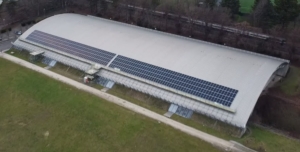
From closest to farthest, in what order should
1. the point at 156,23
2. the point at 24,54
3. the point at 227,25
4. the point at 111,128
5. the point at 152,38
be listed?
the point at 111,128 < the point at 152,38 < the point at 24,54 < the point at 227,25 < the point at 156,23

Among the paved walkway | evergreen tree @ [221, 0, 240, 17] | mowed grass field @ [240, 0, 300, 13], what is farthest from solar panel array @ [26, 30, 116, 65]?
mowed grass field @ [240, 0, 300, 13]

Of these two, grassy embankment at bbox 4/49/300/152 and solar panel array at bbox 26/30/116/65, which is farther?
solar panel array at bbox 26/30/116/65

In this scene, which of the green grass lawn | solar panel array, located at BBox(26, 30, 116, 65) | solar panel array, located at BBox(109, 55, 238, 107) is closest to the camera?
the green grass lawn

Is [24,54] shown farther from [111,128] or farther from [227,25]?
[227,25]

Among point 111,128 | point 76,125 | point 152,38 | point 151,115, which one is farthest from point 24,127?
point 152,38

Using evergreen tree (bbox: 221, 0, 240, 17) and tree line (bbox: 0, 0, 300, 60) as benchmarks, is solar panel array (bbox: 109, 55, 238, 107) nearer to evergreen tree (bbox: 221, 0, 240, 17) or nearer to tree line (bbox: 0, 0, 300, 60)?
tree line (bbox: 0, 0, 300, 60)

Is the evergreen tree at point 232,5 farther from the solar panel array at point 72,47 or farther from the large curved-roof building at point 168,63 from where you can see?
the solar panel array at point 72,47
